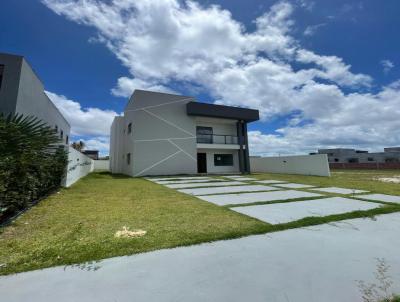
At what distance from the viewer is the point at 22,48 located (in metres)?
8.19

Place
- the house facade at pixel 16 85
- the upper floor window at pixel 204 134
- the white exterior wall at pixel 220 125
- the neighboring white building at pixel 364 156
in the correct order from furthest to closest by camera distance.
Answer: the neighboring white building at pixel 364 156, the white exterior wall at pixel 220 125, the upper floor window at pixel 204 134, the house facade at pixel 16 85

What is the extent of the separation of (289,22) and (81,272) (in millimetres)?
11874

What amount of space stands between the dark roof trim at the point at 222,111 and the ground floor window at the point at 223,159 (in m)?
4.09

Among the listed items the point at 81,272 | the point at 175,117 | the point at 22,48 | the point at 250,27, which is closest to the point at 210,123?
the point at 175,117

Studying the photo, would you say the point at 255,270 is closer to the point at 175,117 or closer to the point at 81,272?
the point at 81,272

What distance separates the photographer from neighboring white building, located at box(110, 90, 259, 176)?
697 inches

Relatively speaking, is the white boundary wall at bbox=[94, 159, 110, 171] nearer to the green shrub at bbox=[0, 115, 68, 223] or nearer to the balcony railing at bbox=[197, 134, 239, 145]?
the balcony railing at bbox=[197, 134, 239, 145]

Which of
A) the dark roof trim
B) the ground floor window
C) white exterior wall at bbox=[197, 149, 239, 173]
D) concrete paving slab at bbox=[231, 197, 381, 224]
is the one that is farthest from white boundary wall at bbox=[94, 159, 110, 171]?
concrete paving slab at bbox=[231, 197, 381, 224]

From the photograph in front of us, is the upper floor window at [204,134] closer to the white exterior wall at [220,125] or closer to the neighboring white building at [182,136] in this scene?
the neighboring white building at [182,136]

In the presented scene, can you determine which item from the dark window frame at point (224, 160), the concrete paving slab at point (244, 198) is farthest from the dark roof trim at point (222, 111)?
the concrete paving slab at point (244, 198)

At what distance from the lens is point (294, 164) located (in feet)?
65.4

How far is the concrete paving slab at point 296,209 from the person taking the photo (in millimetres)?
4578

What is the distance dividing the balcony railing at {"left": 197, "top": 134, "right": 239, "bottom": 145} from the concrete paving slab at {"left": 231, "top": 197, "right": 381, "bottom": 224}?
14718mm

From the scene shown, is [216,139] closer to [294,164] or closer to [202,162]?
[202,162]
